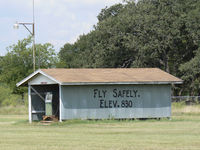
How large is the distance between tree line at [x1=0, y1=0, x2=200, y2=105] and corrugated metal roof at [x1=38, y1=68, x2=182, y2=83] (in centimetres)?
1782

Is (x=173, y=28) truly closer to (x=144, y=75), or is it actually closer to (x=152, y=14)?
(x=152, y=14)

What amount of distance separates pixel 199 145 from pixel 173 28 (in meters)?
35.2

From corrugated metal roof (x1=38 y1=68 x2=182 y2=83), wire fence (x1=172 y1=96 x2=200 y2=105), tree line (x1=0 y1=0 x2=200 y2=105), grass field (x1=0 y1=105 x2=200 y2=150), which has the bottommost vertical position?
grass field (x1=0 y1=105 x2=200 y2=150)

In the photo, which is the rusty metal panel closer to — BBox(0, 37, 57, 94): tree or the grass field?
the grass field

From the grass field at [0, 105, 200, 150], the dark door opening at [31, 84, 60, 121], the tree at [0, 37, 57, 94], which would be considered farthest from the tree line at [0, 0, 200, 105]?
the grass field at [0, 105, 200, 150]

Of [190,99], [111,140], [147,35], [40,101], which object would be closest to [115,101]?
[40,101]

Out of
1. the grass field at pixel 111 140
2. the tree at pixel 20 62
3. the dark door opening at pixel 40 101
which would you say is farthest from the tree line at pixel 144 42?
the grass field at pixel 111 140

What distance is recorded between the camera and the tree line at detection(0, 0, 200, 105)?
172 feet

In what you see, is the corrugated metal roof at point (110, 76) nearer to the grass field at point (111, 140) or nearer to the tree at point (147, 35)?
the grass field at point (111, 140)

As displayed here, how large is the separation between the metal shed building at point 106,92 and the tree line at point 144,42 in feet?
60.2

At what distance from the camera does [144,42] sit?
2115 inches

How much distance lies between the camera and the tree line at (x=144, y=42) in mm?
52375

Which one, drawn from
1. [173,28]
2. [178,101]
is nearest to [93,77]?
[178,101]

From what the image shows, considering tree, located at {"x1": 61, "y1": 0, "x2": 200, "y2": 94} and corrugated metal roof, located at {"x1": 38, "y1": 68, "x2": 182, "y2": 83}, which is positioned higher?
tree, located at {"x1": 61, "y1": 0, "x2": 200, "y2": 94}
